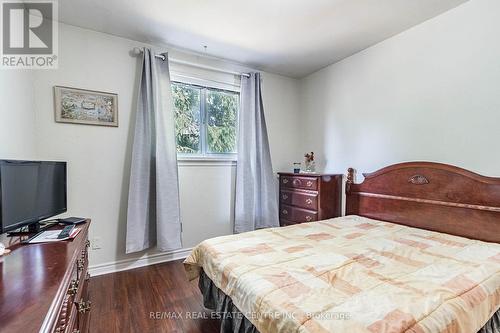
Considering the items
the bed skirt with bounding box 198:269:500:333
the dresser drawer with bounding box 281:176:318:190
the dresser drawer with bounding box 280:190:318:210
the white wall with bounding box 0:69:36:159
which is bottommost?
the bed skirt with bounding box 198:269:500:333

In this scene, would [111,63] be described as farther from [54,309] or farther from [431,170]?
[431,170]

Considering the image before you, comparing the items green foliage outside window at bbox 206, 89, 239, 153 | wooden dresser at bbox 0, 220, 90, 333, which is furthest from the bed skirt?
green foliage outside window at bbox 206, 89, 239, 153

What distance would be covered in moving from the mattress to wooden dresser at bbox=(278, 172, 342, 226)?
102 cm

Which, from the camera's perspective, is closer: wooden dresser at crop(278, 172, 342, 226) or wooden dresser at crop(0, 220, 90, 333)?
wooden dresser at crop(0, 220, 90, 333)

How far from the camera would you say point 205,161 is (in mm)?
3158

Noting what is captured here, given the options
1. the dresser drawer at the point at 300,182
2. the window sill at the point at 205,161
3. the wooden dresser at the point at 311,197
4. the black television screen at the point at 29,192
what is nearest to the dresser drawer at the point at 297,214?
the wooden dresser at the point at 311,197

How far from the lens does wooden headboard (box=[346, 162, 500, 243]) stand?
1.91m

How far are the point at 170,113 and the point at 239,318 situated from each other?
88.8 inches

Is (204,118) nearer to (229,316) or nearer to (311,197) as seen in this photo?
(311,197)

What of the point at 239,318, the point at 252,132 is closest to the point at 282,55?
the point at 252,132

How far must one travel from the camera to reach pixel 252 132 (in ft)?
11.1

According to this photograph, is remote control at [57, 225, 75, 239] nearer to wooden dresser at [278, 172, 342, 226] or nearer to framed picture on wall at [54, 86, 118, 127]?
framed picture on wall at [54, 86, 118, 127]

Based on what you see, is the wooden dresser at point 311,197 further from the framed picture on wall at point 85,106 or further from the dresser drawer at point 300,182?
the framed picture on wall at point 85,106

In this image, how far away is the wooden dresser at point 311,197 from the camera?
119 inches
